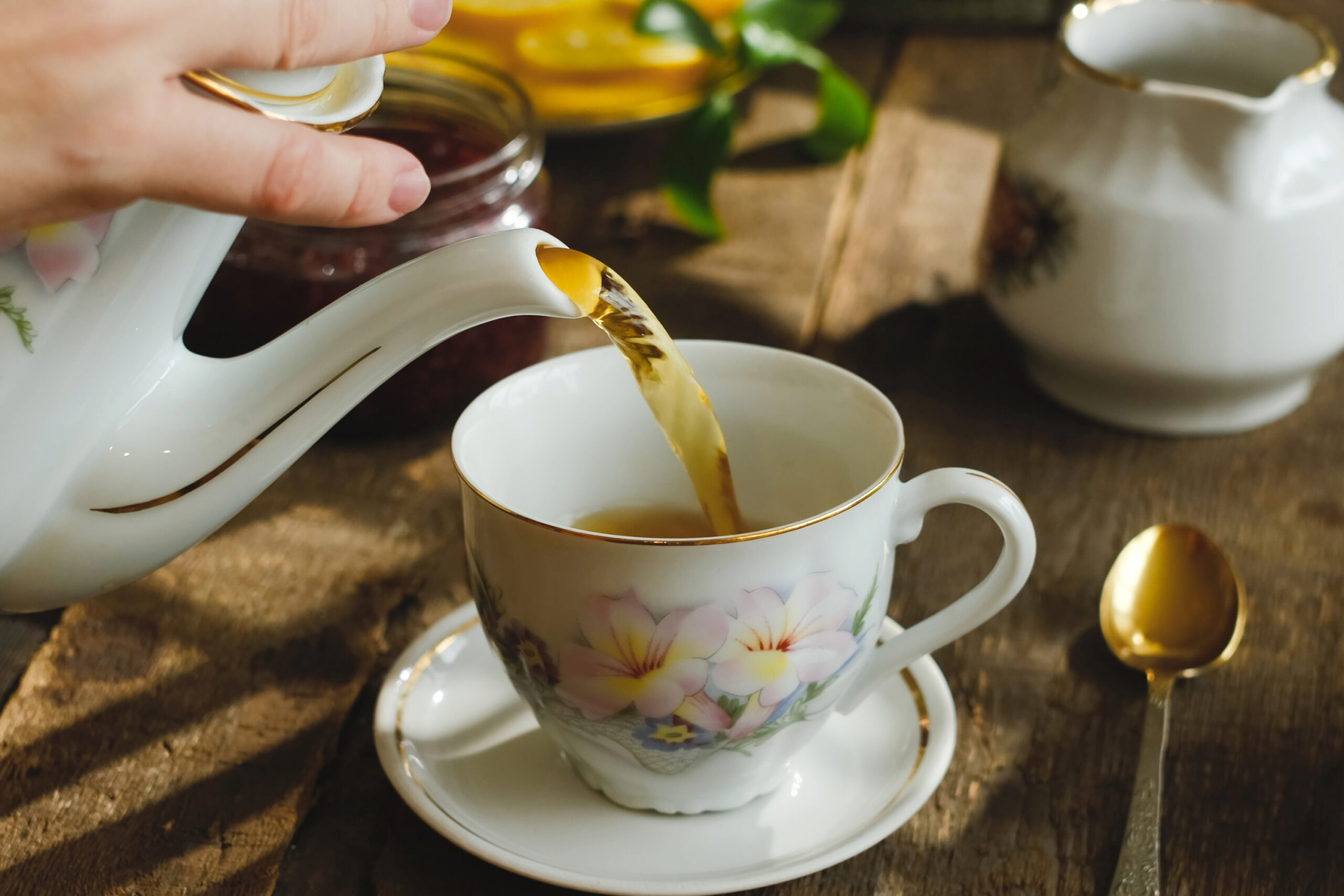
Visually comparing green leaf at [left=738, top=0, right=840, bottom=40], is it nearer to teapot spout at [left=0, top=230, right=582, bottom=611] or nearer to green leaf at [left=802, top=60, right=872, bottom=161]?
green leaf at [left=802, top=60, right=872, bottom=161]

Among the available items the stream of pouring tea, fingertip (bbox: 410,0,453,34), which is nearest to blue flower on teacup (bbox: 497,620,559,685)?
the stream of pouring tea

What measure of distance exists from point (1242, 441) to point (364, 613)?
1.87ft

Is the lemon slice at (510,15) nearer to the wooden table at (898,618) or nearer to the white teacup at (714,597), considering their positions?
the wooden table at (898,618)

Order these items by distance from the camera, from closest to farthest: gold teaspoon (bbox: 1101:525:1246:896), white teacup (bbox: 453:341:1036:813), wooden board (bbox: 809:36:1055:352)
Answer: white teacup (bbox: 453:341:1036:813), gold teaspoon (bbox: 1101:525:1246:896), wooden board (bbox: 809:36:1055:352)

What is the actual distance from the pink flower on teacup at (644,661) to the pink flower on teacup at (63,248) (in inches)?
8.1

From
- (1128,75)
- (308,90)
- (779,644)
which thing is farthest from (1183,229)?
(308,90)

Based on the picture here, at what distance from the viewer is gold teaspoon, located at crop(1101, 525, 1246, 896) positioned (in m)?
0.58

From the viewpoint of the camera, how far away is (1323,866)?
1.58ft

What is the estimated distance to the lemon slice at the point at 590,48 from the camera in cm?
101

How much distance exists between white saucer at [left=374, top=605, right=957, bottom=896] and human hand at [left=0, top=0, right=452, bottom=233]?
0.79 feet

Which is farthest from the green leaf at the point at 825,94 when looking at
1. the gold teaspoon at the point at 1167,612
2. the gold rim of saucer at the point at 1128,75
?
the gold teaspoon at the point at 1167,612

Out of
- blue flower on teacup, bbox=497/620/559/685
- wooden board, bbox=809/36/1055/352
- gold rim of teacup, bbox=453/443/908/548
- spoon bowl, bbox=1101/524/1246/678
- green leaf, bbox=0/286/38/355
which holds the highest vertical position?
green leaf, bbox=0/286/38/355

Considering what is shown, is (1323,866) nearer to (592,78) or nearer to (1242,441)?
(1242,441)

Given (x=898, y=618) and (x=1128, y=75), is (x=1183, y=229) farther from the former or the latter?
(x=898, y=618)
